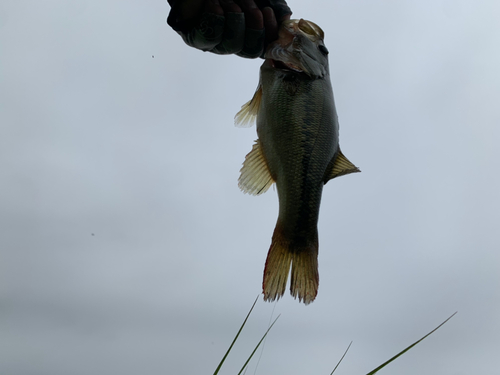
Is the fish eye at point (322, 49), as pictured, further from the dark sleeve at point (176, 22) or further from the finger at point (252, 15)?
the dark sleeve at point (176, 22)

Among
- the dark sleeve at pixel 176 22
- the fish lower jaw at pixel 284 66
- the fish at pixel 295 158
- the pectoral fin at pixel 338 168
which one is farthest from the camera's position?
the fish lower jaw at pixel 284 66

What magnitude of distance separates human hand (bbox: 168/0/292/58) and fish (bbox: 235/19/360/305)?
0.52 feet

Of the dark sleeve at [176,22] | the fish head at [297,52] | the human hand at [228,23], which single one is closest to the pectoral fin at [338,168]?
the fish head at [297,52]

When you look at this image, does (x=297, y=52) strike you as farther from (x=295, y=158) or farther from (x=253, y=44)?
(x=295, y=158)

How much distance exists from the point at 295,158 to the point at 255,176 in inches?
15.3

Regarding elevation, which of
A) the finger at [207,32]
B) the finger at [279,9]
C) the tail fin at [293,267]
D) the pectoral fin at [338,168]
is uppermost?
the finger at [279,9]

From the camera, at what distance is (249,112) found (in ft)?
13.2

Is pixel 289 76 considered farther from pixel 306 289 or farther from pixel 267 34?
pixel 306 289

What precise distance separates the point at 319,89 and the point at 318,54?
45 centimetres

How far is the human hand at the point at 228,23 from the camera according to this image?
320cm

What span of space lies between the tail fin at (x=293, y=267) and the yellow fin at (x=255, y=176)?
0.37 meters

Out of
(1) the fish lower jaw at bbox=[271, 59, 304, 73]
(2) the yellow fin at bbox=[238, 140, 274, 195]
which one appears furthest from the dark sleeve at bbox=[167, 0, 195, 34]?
(2) the yellow fin at bbox=[238, 140, 274, 195]

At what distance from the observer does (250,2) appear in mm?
3477

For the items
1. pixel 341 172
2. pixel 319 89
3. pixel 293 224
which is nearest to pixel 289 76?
pixel 319 89
